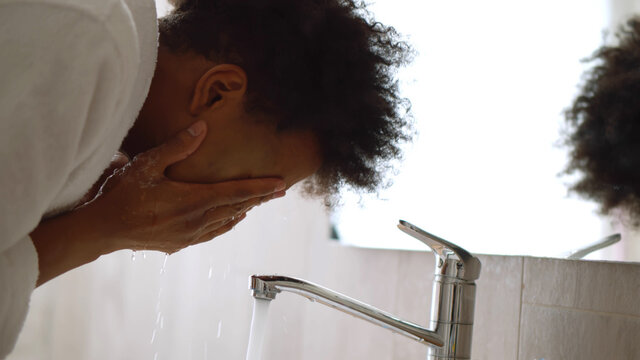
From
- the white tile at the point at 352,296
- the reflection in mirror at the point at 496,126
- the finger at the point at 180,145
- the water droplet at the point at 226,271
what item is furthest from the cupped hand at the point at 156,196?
the water droplet at the point at 226,271

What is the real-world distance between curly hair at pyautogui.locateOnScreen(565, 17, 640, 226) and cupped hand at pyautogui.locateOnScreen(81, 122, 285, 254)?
382mm

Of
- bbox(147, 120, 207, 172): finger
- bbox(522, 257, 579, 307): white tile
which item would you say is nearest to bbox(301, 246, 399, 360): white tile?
bbox(522, 257, 579, 307): white tile

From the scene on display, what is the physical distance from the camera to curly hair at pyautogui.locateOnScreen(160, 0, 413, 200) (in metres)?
0.73

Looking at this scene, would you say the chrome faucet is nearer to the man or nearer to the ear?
the man

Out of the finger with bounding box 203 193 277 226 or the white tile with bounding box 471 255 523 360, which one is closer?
the finger with bounding box 203 193 277 226

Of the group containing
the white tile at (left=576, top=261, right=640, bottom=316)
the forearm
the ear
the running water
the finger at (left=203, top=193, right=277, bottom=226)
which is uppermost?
the ear

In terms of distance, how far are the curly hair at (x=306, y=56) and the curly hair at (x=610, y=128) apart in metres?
0.26

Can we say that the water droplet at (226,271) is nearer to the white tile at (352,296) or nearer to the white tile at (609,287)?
the white tile at (352,296)

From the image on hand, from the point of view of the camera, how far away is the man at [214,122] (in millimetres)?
676

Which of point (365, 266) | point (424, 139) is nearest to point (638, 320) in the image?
point (424, 139)

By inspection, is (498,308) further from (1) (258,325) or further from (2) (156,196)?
(2) (156,196)

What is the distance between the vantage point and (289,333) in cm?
147

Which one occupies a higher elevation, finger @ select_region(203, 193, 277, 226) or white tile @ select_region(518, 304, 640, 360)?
finger @ select_region(203, 193, 277, 226)

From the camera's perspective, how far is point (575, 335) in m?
0.83
